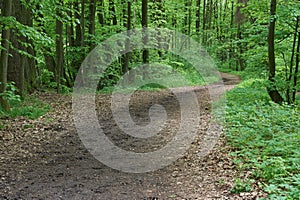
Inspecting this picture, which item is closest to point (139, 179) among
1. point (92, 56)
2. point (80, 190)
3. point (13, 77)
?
point (80, 190)

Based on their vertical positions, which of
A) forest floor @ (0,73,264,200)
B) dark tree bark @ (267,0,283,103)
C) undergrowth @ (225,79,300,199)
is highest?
dark tree bark @ (267,0,283,103)

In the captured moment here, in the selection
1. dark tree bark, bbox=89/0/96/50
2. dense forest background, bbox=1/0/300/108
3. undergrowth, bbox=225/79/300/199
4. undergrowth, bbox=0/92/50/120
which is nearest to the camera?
undergrowth, bbox=225/79/300/199

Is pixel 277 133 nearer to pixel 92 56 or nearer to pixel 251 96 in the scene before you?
pixel 251 96

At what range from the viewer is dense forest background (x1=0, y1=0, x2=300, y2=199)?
546 centimetres

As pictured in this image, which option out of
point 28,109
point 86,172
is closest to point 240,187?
point 86,172

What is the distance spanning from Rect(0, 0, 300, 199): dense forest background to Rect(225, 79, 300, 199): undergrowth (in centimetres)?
1

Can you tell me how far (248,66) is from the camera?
1552cm

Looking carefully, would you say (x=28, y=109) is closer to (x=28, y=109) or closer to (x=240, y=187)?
(x=28, y=109)

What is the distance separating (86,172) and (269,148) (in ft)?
11.7

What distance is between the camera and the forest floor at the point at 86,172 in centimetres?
488

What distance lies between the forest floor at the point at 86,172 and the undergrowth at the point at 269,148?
0.81ft

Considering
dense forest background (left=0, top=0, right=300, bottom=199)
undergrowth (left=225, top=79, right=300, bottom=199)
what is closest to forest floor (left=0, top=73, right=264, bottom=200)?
undergrowth (left=225, top=79, right=300, bottom=199)

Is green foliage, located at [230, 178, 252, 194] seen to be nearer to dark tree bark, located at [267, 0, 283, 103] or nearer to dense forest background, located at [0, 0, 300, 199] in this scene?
dense forest background, located at [0, 0, 300, 199]

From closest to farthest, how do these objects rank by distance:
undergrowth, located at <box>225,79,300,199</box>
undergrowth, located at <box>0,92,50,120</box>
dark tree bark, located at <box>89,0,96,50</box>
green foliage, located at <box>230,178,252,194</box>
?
undergrowth, located at <box>225,79,300,199</box> < green foliage, located at <box>230,178,252,194</box> < undergrowth, located at <box>0,92,50,120</box> < dark tree bark, located at <box>89,0,96,50</box>
